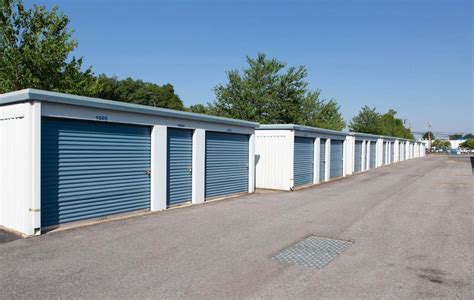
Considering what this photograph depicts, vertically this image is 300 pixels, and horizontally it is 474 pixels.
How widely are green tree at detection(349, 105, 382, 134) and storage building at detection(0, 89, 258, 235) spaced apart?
46.4 meters

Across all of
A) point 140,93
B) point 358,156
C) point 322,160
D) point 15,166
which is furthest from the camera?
point 140,93

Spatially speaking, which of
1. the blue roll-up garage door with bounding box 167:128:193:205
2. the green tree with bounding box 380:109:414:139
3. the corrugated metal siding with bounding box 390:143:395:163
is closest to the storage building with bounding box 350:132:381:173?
the corrugated metal siding with bounding box 390:143:395:163

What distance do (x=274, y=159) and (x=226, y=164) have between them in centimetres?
370

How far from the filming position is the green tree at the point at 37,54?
1797cm

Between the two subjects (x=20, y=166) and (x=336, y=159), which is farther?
(x=336, y=159)

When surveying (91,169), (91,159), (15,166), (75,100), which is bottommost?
(91,169)

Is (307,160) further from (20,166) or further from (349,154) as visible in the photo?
(20,166)

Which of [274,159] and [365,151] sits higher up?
[365,151]

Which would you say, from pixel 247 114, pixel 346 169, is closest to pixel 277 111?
pixel 247 114

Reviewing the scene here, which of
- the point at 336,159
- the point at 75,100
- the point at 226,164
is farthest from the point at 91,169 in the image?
the point at 336,159

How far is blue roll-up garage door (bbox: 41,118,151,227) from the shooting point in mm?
7715

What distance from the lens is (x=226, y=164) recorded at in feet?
44.1

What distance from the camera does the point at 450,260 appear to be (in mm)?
6133

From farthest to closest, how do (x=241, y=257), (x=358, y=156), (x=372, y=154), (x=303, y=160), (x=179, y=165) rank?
(x=372, y=154)
(x=358, y=156)
(x=303, y=160)
(x=179, y=165)
(x=241, y=257)
